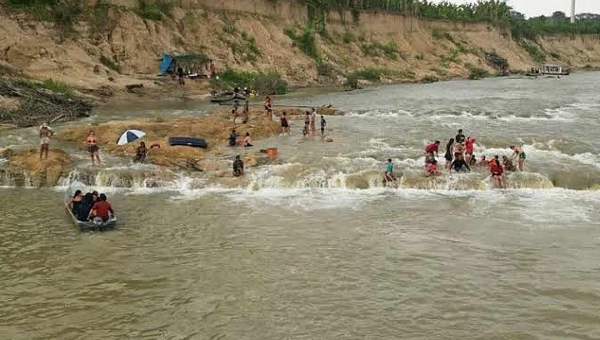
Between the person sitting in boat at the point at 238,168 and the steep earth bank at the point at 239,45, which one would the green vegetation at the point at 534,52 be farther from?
the person sitting in boat at the point at 238,168

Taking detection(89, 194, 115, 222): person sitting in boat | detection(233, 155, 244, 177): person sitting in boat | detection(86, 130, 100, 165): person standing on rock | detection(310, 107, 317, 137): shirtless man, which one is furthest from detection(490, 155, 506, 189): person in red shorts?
detection(86, 130, 100, 165): person standing on rock

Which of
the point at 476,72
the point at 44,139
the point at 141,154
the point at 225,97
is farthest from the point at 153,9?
the point at 476,72

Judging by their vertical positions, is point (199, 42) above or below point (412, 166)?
above

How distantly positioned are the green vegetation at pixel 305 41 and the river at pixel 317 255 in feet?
144

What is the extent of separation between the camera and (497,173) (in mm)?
→ 21141

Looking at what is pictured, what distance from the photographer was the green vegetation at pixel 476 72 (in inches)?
3399

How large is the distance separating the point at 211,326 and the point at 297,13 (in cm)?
6797

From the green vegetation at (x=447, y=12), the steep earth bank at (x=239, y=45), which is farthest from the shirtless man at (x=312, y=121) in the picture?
the green vegetation at (x=447, y=12)

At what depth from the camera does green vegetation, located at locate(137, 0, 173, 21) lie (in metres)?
54.3

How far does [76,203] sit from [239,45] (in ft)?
149

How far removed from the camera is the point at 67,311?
11164mm

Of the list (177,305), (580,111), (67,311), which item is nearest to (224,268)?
(177,305)

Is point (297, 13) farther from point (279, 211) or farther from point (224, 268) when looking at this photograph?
point (224, 268)

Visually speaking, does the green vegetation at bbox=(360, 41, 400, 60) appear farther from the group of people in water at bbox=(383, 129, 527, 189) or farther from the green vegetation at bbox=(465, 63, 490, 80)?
the group of people in water at bbox=(383, 129, 527, 189)
